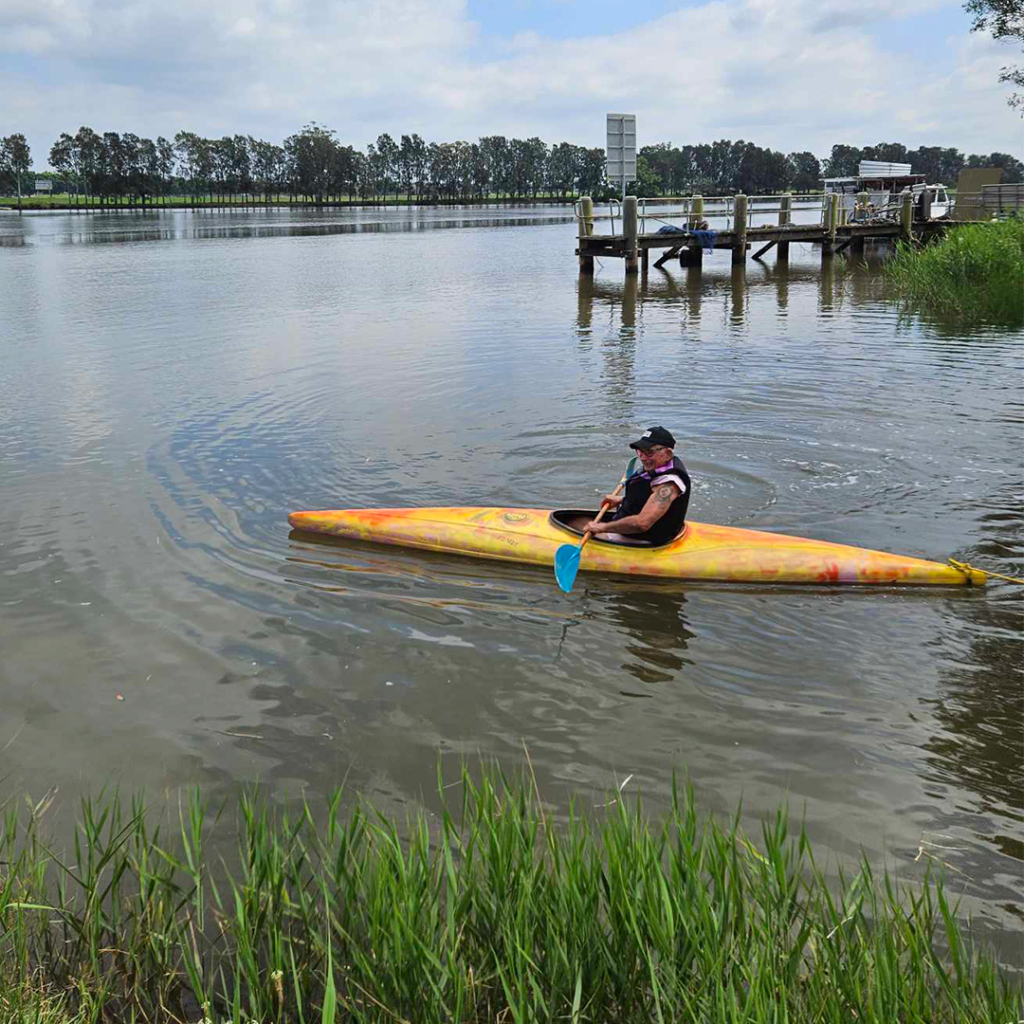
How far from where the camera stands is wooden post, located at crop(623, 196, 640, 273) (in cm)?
2741

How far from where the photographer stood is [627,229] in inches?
1100

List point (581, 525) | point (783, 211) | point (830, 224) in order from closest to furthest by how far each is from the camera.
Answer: point (581, 525), point (830, 224), point (783, 211)


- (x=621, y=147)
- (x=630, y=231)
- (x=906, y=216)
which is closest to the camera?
(x=621, y=147)

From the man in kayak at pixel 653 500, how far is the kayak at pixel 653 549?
99 millimetres

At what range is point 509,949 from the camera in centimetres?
263

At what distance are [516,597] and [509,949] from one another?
13.9 ft

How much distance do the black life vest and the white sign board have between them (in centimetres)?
2184

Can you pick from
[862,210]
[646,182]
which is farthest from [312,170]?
[862,210]

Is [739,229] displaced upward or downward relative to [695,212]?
downward

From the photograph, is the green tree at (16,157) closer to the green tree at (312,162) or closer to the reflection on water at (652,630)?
the green tree at (312,162)

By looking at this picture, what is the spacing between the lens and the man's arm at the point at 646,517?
6785mm

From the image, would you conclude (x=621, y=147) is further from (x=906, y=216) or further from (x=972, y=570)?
(x=972, y=570)

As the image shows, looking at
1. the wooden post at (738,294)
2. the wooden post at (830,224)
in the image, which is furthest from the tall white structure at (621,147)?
the wooden post at (830,224)

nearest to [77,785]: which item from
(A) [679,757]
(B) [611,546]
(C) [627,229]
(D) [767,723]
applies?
(A) [679,757]
